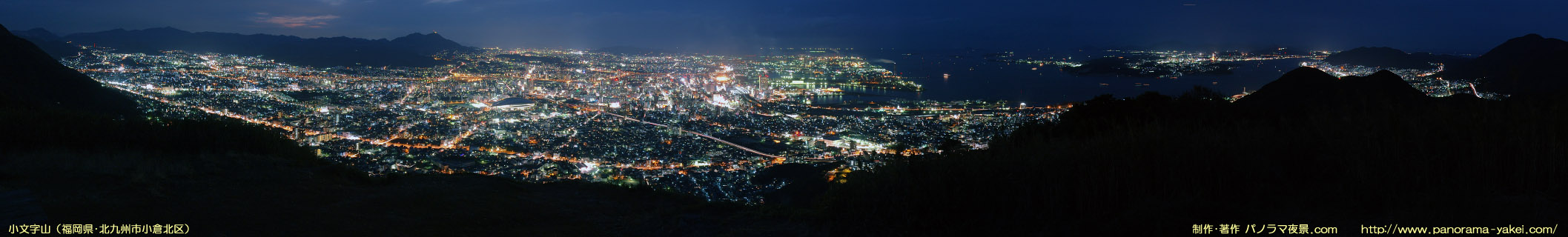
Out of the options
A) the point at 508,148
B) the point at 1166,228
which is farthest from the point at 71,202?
the point at 508,148

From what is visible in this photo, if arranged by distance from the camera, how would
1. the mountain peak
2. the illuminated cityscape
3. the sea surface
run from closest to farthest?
1. the mountain peak
2. the illuminated cityscape
3. the sea surface

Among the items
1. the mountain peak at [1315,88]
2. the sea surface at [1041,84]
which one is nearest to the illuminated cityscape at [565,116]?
the sea surface at [1041,84]

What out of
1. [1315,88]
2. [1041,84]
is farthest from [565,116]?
[1041,84]

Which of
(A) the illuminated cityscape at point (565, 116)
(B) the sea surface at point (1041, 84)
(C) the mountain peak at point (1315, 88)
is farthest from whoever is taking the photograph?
(B) the sea surface at point (1041, 84)

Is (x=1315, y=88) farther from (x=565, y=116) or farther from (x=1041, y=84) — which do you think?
(x=1041, y=84)

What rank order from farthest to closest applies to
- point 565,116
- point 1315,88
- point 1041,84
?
point 1041,84
point 565,116
point 1315,88

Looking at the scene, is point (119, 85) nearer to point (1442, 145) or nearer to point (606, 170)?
point (606, 170)

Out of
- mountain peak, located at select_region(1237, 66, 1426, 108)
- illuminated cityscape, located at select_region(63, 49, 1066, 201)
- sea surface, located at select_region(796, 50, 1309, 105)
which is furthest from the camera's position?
sea surface, located at select_region(796, 50, 1309, 105)

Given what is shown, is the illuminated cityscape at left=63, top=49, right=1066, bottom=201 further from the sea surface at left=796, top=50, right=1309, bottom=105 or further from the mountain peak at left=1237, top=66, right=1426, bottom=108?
the mountain peak at left=1237, top=66, right=1426, bottom=108

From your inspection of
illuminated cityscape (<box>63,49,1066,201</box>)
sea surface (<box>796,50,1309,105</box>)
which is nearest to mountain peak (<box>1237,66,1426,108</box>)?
illuminated cityscape (<box>63,49,1066,201</box>)

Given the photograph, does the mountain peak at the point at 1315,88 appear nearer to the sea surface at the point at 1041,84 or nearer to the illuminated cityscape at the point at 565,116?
the illuminated cityscape at the point at 565,116

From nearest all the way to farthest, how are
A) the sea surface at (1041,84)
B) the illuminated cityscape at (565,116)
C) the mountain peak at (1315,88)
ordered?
the mountain peak at (1315,88) < the illuminated cityscape at (565,116) < the sea surface at (1041,84)
